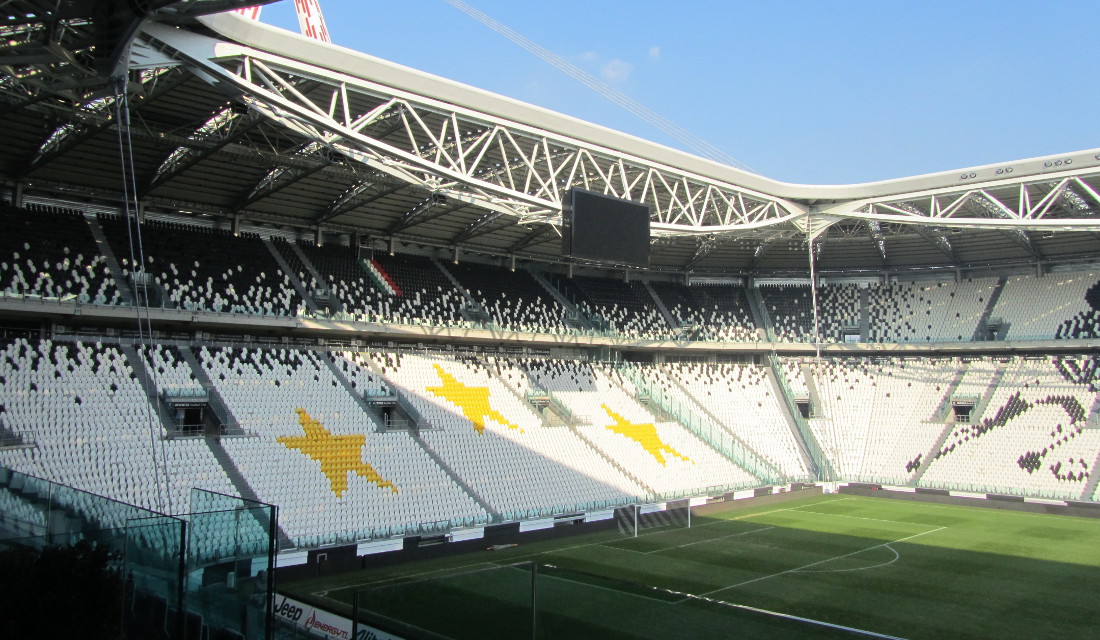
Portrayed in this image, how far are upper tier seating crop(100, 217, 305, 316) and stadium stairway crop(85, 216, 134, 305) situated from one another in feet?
0.75

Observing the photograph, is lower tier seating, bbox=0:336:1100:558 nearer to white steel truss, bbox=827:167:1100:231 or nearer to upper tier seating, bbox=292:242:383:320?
upper tier seating, bbox=292:242:383:320

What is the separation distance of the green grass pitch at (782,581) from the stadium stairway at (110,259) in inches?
517

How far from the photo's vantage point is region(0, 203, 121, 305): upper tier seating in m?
26.0

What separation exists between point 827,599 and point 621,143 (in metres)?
15.7

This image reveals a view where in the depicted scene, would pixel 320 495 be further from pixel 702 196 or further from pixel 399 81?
pixel 702 196

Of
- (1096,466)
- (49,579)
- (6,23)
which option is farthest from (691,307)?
(49,579)

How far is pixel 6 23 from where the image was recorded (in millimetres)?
14555

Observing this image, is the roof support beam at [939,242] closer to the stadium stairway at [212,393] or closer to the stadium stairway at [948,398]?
the stadium stairway at [948,398]

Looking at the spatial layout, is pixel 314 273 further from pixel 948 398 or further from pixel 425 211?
pixel 948 398

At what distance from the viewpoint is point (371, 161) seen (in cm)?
2341

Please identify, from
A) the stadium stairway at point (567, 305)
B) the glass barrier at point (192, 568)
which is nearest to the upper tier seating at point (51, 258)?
the glass barrier at point (192, 568)

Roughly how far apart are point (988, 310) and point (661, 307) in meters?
16.8

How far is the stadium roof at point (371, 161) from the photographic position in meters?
18.5

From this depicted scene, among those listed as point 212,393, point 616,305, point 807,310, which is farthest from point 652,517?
point 807,310
